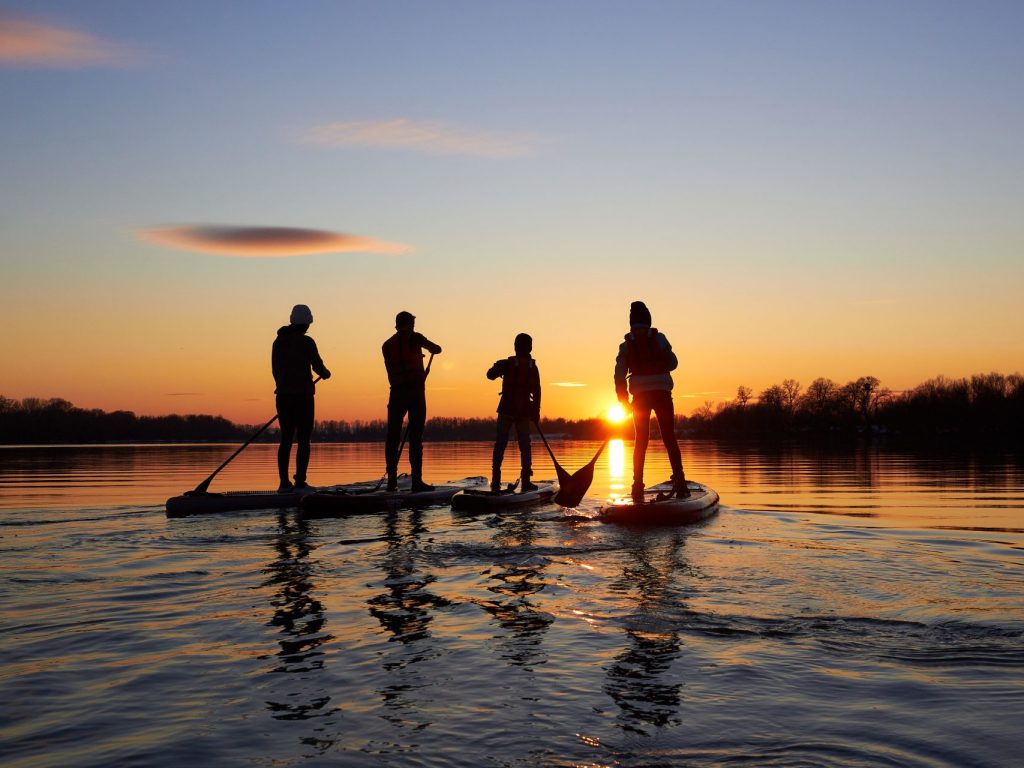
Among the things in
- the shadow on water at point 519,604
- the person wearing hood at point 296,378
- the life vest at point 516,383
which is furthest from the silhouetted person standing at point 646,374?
the person wearing hood at point 296,378

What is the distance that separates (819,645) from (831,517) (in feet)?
28.0

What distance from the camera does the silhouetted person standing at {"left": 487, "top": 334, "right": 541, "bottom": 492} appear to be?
14.1m

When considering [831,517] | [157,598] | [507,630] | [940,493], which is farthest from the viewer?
[940,493]

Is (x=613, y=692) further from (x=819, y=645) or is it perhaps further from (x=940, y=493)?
(x=940, y=493)

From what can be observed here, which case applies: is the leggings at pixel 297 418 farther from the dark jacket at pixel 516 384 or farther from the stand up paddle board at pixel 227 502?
the dark jacket at pixel 516 384

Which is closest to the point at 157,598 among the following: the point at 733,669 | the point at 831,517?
the point at 733,669

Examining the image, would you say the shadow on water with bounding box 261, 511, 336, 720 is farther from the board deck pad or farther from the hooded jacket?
the hooded jacket

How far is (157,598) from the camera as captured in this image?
19.9 ft

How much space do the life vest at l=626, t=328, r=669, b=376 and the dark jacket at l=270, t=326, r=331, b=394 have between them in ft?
17.1

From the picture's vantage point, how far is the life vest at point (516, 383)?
14109mm

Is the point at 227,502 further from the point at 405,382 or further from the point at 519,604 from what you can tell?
the point at 519,604

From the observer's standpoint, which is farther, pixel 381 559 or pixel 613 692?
pixel 381 559

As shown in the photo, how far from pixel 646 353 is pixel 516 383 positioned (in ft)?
9.89

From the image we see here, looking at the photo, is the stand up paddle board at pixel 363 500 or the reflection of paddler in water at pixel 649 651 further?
the stand up paddle board at pixel 363 500
